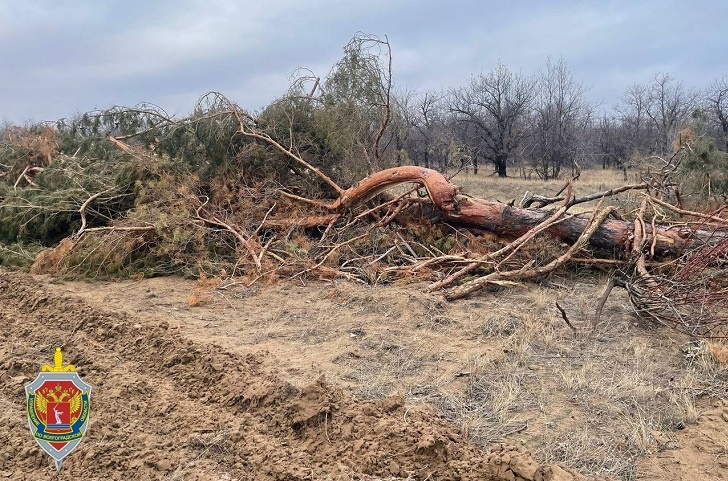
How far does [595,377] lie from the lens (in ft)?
12.5

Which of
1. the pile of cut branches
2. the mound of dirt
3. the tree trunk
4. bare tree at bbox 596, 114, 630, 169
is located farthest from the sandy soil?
bare tree at bbox 596, 114, 630, 169

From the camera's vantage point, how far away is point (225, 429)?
10.3 ft

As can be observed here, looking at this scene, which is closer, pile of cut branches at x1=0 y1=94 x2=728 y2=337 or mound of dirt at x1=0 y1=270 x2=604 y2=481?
mound of dirt at x1=0 y1=270 x2=604 y2=481

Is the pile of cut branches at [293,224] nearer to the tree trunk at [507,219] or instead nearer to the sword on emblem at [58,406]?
the tree trunk at [507,219]

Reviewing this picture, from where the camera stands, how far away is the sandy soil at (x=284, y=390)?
2.80m

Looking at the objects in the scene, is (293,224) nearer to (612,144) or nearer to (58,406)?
(58,406)

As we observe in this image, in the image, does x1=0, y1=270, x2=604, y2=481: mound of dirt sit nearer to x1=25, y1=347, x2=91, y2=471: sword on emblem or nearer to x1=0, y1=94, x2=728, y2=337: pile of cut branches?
x1=25, y1=347, x2=91, y2=471: sword on emblem

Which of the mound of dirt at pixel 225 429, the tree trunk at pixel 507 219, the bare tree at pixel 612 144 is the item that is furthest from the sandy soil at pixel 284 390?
the bare tree at pixel 612 144

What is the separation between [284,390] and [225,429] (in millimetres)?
477

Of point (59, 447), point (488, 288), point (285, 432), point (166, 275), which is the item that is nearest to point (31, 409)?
point (59, 447)

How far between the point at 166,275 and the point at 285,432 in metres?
4.44

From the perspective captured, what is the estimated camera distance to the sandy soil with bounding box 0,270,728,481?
2797 mm

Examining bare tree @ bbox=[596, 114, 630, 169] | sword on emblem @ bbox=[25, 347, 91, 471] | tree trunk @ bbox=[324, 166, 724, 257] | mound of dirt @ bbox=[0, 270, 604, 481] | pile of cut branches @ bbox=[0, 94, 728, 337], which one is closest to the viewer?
sword on emblem @ bbox=[25, 347, 91, 471]

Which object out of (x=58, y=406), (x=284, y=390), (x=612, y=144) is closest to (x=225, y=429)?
(x=284, y=390)
